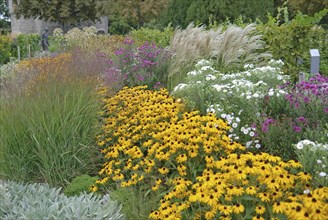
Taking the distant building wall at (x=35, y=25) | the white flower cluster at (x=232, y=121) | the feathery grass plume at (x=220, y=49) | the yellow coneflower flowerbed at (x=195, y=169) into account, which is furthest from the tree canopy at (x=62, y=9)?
the white flower cluster at (x=232, y=121)

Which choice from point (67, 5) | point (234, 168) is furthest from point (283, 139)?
point (67, 5)

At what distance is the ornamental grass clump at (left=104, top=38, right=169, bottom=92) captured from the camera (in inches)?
291

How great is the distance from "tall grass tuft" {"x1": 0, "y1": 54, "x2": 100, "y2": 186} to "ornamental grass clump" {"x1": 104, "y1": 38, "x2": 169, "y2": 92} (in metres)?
1.94

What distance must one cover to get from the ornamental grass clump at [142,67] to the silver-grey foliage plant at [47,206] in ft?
10.1

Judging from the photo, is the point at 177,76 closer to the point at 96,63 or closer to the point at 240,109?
the point at 96,63

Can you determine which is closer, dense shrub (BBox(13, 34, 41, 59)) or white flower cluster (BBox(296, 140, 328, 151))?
white flower cluster (BBox(296, 140, 328, 151))

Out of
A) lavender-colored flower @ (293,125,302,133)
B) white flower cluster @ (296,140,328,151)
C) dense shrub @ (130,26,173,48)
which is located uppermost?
white flower cluster @ (296,140,328,151)

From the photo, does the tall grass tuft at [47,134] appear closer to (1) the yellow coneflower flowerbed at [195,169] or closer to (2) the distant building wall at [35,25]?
(1) the yellow coneflower flowerbed at [195,169]

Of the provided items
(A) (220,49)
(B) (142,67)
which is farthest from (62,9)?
(A) (220,49)

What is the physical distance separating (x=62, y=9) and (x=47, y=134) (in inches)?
1052

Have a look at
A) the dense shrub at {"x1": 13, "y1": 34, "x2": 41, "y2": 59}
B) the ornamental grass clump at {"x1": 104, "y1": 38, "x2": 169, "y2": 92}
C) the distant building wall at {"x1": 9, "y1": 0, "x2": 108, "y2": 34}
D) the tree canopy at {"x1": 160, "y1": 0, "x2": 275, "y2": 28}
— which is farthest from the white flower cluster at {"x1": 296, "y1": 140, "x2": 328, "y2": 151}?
the distant building wall at {"x1": 9, "y1": 0, "x2": 108, "y2": 34}

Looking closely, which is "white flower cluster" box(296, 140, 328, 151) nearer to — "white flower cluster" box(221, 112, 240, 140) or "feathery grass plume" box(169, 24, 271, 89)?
"white flower cluster" box(221, 112, 240, 140)

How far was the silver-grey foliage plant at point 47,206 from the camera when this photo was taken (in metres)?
3.47

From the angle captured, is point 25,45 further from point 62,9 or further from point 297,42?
point 297,42
